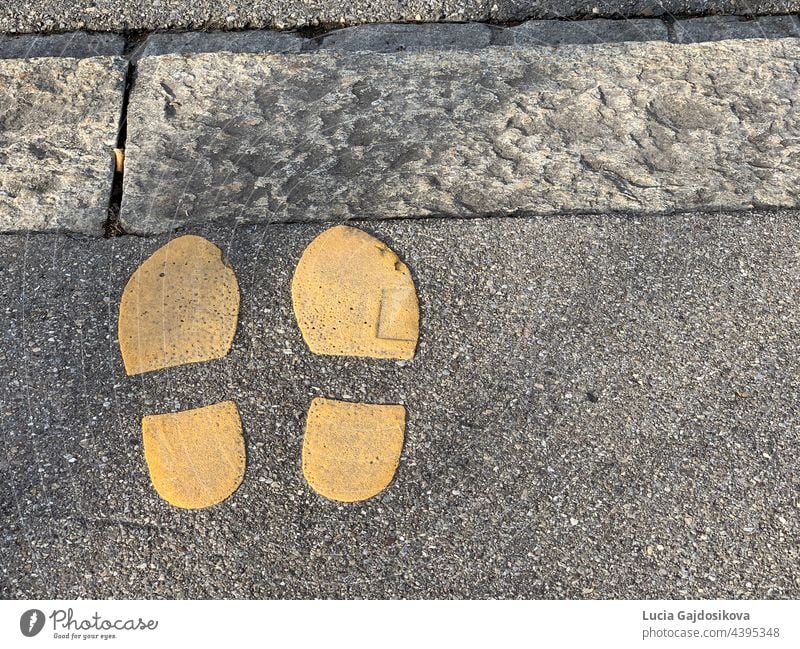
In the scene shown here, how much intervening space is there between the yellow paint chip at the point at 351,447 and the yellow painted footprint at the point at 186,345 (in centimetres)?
16

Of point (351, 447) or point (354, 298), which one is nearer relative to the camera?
point (351, 447)

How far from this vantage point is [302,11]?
2.35 meters

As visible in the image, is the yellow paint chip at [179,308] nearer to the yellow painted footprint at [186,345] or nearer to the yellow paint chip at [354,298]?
the yellow painted footprint at [186,345]

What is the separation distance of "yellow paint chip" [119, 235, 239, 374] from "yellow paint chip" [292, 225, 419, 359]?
0.57ft

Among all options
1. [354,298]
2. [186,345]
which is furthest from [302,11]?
[186,345]

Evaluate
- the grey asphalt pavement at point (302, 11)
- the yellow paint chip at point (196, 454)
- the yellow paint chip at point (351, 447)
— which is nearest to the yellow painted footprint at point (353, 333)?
the yellow paint chip at point (351, 447)

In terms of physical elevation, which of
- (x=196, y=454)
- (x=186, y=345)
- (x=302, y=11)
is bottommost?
(x=196, y=454)

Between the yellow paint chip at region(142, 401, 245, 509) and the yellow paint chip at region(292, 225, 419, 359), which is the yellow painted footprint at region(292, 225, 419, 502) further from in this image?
the yellow paint chip at region(142, 401, 245, 509)

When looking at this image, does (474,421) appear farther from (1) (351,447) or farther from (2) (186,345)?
(2) (186,345)

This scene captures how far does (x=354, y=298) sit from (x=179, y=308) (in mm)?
406

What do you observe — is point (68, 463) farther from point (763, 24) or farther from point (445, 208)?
point (763, 24)

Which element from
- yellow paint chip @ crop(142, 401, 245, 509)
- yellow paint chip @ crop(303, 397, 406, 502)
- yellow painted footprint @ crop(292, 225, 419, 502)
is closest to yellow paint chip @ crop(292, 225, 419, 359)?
yellow painted footprint @ crop(292, 225, 419, 502)

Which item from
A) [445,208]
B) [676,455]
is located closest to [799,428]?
[676,455]
